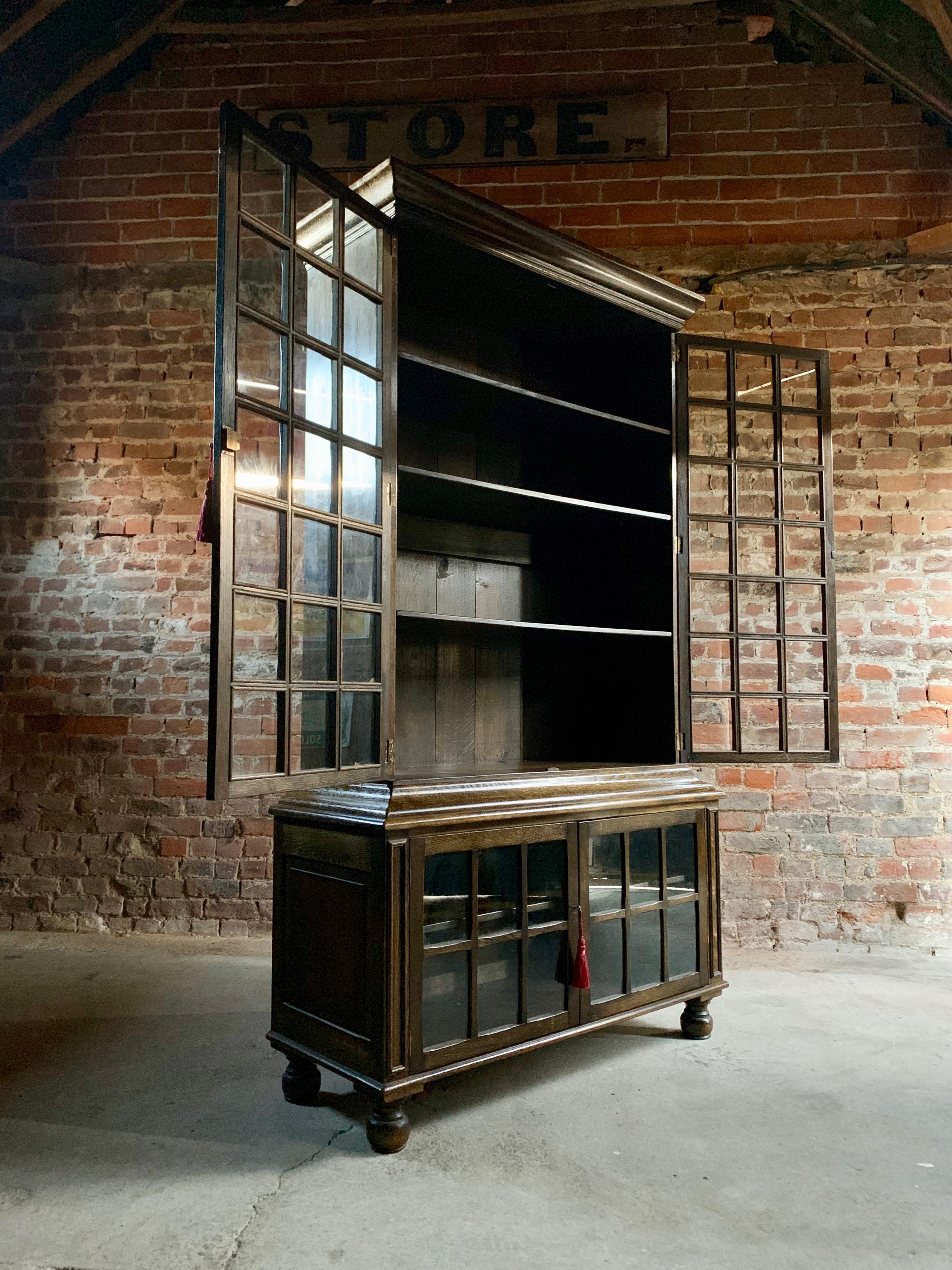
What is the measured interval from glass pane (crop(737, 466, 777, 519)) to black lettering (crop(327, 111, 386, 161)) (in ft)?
7.46

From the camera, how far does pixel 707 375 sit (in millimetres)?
3898

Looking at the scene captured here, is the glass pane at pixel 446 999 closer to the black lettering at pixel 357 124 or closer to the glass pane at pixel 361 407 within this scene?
the glass pane at pixel 361 407

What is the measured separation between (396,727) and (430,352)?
1.28m

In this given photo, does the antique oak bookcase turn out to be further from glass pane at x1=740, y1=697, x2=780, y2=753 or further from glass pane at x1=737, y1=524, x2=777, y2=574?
glass pane at x1=737, y1=524, x2=777, y2=574

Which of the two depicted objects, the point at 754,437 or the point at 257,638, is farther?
the point at 754,437

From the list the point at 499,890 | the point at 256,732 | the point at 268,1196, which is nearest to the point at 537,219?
the point at 256,732

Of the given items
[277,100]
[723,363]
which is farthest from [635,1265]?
[277,100]

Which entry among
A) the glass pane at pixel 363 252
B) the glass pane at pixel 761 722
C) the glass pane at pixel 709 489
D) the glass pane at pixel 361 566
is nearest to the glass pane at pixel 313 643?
the glass pane at pixel 361 566

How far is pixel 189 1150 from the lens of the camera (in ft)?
6.74

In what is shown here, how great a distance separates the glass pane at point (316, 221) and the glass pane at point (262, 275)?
109mm

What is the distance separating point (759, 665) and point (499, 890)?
6.50 ft

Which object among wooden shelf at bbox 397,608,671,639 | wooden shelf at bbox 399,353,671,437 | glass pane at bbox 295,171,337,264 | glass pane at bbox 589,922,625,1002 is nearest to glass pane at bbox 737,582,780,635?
wooden shelf at bbox 397,608,671,639

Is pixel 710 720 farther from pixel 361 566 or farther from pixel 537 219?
pixel 537 219

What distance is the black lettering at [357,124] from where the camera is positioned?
403 centimetres
